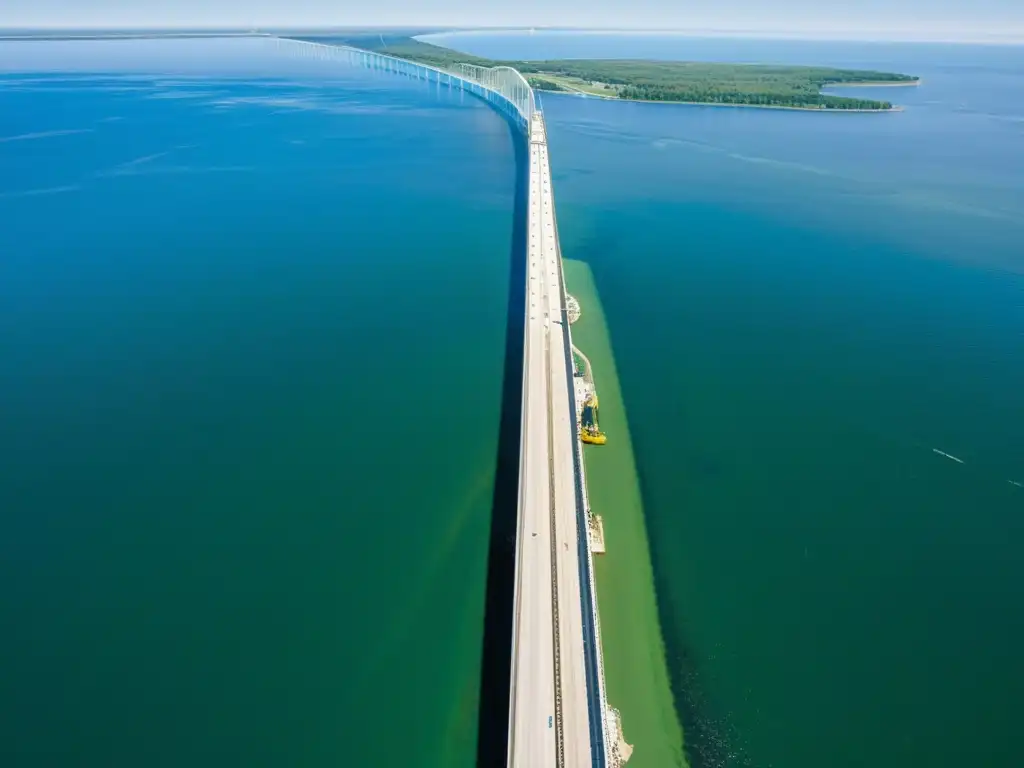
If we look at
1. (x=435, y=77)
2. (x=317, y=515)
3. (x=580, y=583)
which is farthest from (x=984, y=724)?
(x=435, y=77)

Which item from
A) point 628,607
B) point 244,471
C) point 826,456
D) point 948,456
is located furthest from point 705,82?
point 628,607

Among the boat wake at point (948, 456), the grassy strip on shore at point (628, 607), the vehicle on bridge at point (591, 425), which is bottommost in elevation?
the grassy strip on shore at point (628, 607)

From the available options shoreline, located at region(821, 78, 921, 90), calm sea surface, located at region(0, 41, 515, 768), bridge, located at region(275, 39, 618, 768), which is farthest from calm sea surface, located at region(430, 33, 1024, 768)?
shoreline, located at region(821, 78, 921, 90)

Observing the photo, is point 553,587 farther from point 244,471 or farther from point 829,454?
point 829,454

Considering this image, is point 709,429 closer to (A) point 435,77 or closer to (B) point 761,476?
(B) point 761,476

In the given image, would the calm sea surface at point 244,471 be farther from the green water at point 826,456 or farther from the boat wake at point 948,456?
the boat wake at point 948,456

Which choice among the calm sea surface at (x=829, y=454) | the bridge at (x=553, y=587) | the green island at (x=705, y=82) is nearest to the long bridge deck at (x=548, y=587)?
the bridge at (x=553, y=587)

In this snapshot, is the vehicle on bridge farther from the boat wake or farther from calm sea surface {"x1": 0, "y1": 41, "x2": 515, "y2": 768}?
the boat wake
